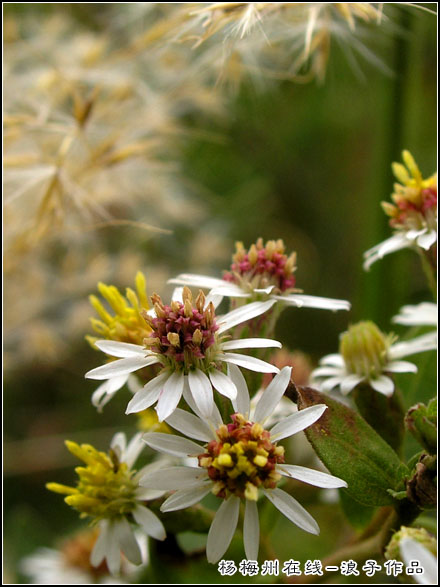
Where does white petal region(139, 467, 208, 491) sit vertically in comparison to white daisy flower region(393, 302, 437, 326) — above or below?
below

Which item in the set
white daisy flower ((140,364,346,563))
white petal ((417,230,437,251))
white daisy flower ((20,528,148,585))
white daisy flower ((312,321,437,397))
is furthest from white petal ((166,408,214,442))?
white daisy flower ((20,528,148,585))

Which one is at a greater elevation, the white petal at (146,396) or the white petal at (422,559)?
the white petal at (146,396)

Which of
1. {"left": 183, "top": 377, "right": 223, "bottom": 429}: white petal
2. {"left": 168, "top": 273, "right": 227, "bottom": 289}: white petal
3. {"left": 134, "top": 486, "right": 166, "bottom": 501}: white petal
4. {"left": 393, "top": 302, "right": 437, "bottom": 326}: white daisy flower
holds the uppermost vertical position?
{"left": 168, "top": 273, "right": 227, "bottom": 289}: white petal

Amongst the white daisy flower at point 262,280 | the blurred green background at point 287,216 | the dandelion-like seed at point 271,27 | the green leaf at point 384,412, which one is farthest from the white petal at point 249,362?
the blurred green background at point 287,216

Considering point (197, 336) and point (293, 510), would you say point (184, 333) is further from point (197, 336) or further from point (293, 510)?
point (293, 510)

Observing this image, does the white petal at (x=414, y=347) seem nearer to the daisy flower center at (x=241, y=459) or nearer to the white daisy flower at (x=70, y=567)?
the daisy flower center at (x=241, y=459)

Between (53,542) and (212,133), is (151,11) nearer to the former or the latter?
(212,133)

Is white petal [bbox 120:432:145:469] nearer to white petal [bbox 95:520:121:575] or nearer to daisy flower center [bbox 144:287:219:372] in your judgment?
white petal [bbox 95:520:121:575]
